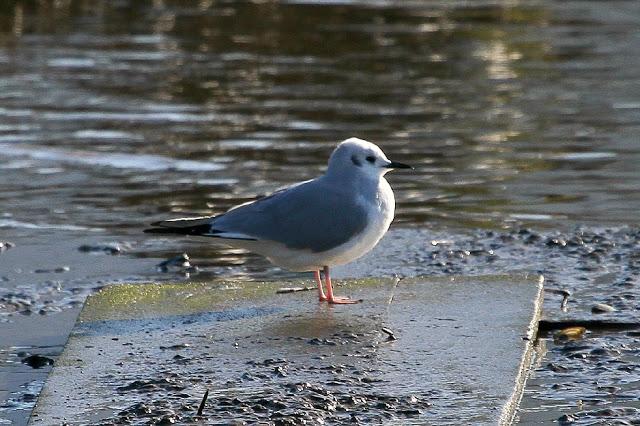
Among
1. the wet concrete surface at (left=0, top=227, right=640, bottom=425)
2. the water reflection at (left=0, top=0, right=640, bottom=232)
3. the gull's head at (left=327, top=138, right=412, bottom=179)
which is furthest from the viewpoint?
the water reflection at (left=0, top=0, right=640, bottom=232)

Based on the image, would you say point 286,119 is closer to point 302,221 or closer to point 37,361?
point 302,221

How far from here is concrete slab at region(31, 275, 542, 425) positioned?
483 centimetres

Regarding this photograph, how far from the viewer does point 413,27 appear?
18.0 m

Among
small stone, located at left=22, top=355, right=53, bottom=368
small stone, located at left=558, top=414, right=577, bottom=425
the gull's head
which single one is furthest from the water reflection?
small stone, located at left=558, top=414, right=577, bottom=425

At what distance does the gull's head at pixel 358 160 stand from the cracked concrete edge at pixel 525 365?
929 millimetres

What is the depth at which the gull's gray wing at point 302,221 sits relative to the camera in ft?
20.7

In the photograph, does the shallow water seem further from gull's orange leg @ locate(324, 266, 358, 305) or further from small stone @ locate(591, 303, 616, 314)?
gull's orange leg @ locate(324, 266, 358, 305)

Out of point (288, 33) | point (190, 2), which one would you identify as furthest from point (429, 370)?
point (190, 2)

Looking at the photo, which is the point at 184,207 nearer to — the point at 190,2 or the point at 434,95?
the point at 434,95

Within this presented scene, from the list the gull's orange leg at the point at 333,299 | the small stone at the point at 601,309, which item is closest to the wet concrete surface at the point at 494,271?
the small stone at the point at 601,309

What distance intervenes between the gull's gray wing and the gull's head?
0.17 metres

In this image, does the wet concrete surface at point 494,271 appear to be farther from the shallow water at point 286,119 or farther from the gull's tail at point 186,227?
the gull's tail at point 186,227

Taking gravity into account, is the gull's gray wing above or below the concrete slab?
above

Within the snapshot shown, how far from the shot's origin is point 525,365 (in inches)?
214
